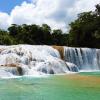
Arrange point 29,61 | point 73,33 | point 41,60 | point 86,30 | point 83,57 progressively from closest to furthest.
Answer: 1. point 29,61
2. point 41,60
3. point 83,57
4. point 86,30
5. point 73,33

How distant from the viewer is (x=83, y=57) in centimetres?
4469

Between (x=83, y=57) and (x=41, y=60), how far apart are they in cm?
941

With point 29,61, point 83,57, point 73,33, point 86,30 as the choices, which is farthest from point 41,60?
point 73,33

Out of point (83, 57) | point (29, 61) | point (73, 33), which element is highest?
point (73, 33)

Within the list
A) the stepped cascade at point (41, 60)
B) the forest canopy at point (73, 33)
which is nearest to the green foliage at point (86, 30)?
the forest canopy at point (73, 33)

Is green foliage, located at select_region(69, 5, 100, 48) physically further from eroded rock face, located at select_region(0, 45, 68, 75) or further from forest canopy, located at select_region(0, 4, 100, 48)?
eroded rock face, located at select_region(0, 45, 68, 75)

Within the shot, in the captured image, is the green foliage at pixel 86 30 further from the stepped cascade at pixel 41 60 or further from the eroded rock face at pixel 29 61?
the eroded rock face at pixel 29 61

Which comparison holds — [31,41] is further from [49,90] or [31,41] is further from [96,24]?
[49,90]

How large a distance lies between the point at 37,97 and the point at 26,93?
1614mm

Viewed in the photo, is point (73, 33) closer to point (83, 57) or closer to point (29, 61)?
point (83, 57)

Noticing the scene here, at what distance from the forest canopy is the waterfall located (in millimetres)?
10962

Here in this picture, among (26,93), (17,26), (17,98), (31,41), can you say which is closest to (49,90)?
(26,93)

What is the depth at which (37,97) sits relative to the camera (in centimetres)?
1681

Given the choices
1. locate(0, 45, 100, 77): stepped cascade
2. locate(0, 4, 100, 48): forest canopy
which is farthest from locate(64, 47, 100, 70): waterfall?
locate(0, 4, 100, 48): forest canopy
